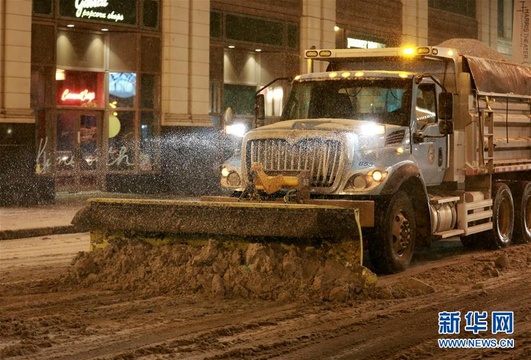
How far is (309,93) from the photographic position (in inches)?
563

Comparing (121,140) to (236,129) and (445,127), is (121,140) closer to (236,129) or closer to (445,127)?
(236,129)

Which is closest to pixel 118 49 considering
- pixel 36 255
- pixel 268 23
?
pixel 268 23

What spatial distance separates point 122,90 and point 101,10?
242 centimetres

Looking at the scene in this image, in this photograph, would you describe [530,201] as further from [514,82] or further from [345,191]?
[345,191]

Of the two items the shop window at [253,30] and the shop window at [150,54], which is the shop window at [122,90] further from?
the shop window at [253,30]

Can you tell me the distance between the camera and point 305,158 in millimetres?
12492

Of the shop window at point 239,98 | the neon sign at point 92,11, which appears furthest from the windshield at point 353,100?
the shop window at point 239,98

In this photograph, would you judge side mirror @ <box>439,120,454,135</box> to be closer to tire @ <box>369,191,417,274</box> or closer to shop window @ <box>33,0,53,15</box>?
tire @ <box>369,191,417,274</box>

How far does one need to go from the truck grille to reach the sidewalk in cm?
632

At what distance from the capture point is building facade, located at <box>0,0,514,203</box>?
22.6 metres

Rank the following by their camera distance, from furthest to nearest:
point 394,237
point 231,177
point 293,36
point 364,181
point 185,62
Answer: point 293,36
point 185,62
point 231,177
point 394,237
point 364,181

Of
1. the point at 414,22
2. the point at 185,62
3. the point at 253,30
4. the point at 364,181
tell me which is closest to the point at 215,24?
Answer: the point at 253,30

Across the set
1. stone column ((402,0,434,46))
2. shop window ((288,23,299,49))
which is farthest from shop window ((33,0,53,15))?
stone column ((402,0,434,46))

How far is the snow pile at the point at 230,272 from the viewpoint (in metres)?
10.7
